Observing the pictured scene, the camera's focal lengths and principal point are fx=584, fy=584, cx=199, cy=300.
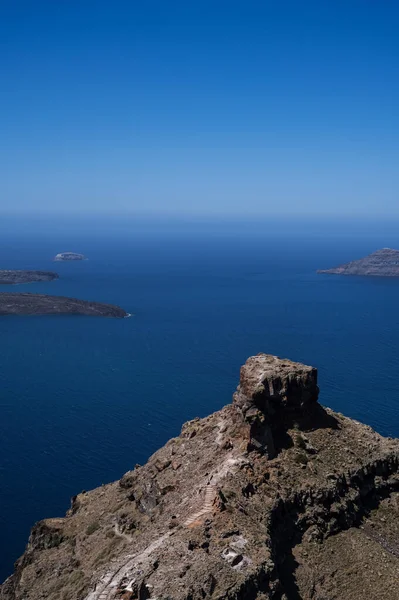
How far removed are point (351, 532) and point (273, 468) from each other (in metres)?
5.94

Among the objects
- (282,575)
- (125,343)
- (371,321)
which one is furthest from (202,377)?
(282,575)

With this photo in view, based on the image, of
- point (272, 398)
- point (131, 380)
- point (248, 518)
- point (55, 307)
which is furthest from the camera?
point (55, 307)

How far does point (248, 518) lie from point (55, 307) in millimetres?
168061

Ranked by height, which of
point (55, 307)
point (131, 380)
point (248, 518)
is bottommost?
point (131, 380)

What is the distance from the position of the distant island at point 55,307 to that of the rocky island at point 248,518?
144 meters

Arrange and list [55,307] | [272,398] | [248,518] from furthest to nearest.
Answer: [55,307], [272,398], [248,518]

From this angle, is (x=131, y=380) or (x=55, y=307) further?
(x=55, y=307)

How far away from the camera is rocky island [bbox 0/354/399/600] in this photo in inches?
1065

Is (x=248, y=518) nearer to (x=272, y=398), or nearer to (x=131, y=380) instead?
(x=272, y=398)

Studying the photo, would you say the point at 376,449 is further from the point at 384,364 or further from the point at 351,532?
the point at 384,364

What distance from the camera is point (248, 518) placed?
3084cm

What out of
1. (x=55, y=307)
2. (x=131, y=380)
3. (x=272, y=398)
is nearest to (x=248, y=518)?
(x=272, y=398)

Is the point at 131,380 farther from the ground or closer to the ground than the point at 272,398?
closer to the ground

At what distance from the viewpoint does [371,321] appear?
18138 centimetres
